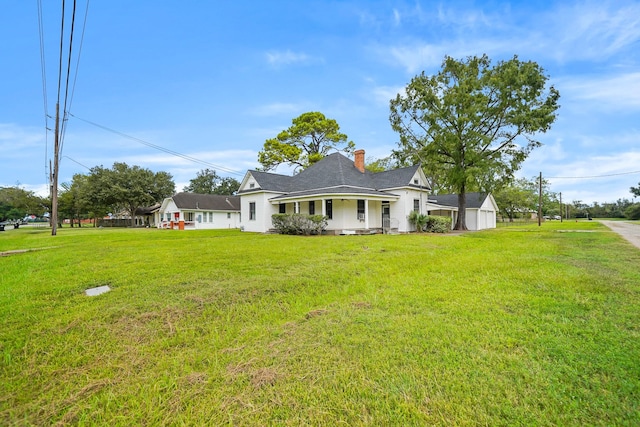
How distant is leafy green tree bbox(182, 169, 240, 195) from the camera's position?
55.7 m

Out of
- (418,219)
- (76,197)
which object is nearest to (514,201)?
(418,219)

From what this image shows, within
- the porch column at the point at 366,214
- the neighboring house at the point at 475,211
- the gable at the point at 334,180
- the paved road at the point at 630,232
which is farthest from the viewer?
the neighboring house at the point at 475,211

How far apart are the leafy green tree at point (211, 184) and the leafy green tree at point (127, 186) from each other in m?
13.3

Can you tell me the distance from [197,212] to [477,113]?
98.6ft

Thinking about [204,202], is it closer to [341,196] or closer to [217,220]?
[217,220]

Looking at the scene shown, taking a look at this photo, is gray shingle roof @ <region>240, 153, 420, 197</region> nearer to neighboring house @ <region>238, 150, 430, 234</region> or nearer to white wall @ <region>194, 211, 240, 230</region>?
neighboring house @ <region>238, 150, 430, 234</region>

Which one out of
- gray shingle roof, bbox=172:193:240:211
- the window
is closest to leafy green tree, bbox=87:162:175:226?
gray shingle roof, bbox=172:193:240:211

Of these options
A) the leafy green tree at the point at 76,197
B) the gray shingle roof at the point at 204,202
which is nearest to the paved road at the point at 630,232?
the gray shingle roof at the point at 204,202

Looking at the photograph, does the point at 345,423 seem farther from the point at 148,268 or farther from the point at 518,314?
the point at 148,268

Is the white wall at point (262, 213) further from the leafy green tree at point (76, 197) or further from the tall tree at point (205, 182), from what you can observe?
the tall tree at point (205, 182)

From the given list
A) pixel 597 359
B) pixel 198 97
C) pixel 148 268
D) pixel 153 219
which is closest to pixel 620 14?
pixel 597 359

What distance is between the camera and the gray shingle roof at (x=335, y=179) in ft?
65.4

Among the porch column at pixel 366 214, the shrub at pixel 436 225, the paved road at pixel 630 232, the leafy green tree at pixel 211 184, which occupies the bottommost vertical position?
the paved road at pixel 630 232

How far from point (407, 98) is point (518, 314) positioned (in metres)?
24.5
